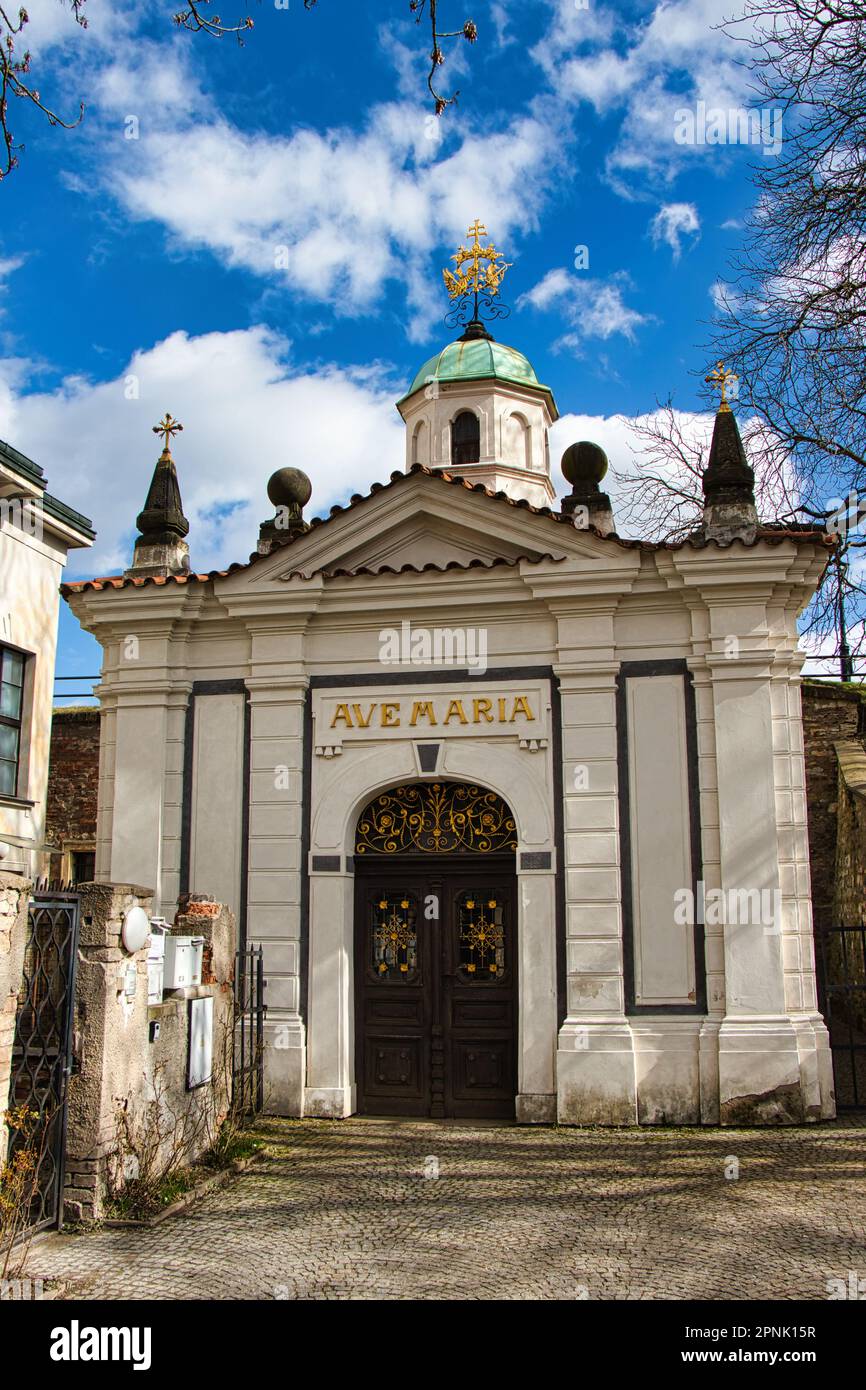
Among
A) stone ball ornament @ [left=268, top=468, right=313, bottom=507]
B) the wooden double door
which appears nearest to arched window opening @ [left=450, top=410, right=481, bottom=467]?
stone ball ornament @ [left=268, top=468, right=313, bottom=507]

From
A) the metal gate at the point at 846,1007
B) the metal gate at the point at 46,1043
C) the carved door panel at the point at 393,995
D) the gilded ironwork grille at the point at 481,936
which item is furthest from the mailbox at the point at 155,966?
the metal gate at the point at 846,1007

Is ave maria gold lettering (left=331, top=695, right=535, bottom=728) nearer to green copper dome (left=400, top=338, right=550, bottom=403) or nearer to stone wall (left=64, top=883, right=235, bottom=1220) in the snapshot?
stone wall (left=64, top=883, right=235, bottom=1220)

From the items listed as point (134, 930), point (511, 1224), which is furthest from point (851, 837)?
point (134, 930)

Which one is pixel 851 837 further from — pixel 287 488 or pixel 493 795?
pixel 287 488

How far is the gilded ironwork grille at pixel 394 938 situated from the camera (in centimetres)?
1110

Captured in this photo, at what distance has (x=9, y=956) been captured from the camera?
5.75m

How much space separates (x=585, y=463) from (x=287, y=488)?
3.43m

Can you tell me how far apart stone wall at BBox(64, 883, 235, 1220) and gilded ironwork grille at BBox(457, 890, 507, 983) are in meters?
3.21

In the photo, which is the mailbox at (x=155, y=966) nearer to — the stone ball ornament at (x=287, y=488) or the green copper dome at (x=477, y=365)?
the stone ball ornament at (x=287, y=488)

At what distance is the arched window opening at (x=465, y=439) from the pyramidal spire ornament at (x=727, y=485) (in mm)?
6004

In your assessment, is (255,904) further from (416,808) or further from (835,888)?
(835,888)

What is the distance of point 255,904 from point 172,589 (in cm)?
334

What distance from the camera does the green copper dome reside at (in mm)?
17516
